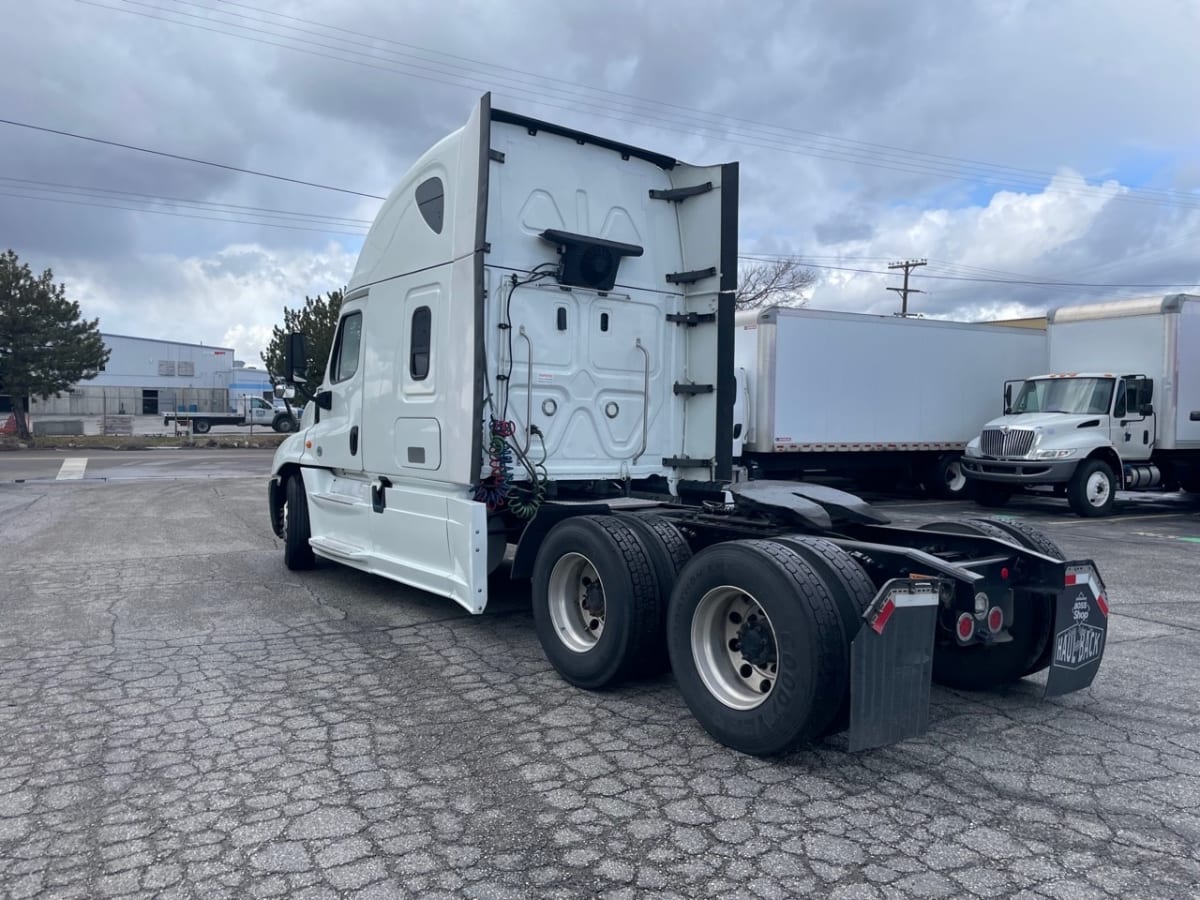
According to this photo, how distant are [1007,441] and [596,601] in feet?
40.6

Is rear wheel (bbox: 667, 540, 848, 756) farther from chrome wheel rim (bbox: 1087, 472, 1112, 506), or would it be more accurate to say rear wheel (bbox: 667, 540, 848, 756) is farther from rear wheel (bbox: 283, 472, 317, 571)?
chrome wheel rim (bbox: 1087, 472, 1112, 506)

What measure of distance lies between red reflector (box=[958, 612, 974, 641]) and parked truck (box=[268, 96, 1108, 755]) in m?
0.02

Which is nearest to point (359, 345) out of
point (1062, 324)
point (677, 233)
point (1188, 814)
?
point (677, 233)

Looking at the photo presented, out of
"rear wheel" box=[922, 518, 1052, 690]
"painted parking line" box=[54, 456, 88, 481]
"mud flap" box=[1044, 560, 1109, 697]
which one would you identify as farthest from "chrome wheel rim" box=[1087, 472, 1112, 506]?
"painted parking line" box=[54, 456, 88, 481]

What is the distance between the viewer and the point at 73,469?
23516 mm

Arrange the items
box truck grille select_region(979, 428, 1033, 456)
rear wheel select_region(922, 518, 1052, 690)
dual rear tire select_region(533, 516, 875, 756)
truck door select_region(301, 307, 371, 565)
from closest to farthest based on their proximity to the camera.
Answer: dual rear tire select_region(533, 516, 875, 756), rear wheel select_region(922, 518, 1052, 690), truck door select_region(301, 307, 371, 565), box truck grille select_region(979, 428, 1033, 456)

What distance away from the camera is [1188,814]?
141 inches

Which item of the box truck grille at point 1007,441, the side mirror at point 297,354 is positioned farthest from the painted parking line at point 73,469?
the box truck grille at point 1007,441

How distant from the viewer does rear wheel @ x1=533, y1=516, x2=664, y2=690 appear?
15.7 feet

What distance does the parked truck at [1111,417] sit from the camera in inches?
591

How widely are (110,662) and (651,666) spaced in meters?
3.37

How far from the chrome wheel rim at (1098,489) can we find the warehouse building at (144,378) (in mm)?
52170

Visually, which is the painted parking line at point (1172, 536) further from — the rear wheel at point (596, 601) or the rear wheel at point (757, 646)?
the rear wheel at point (757, 646)

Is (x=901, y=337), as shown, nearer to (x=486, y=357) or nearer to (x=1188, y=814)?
(x=486, y=357)
